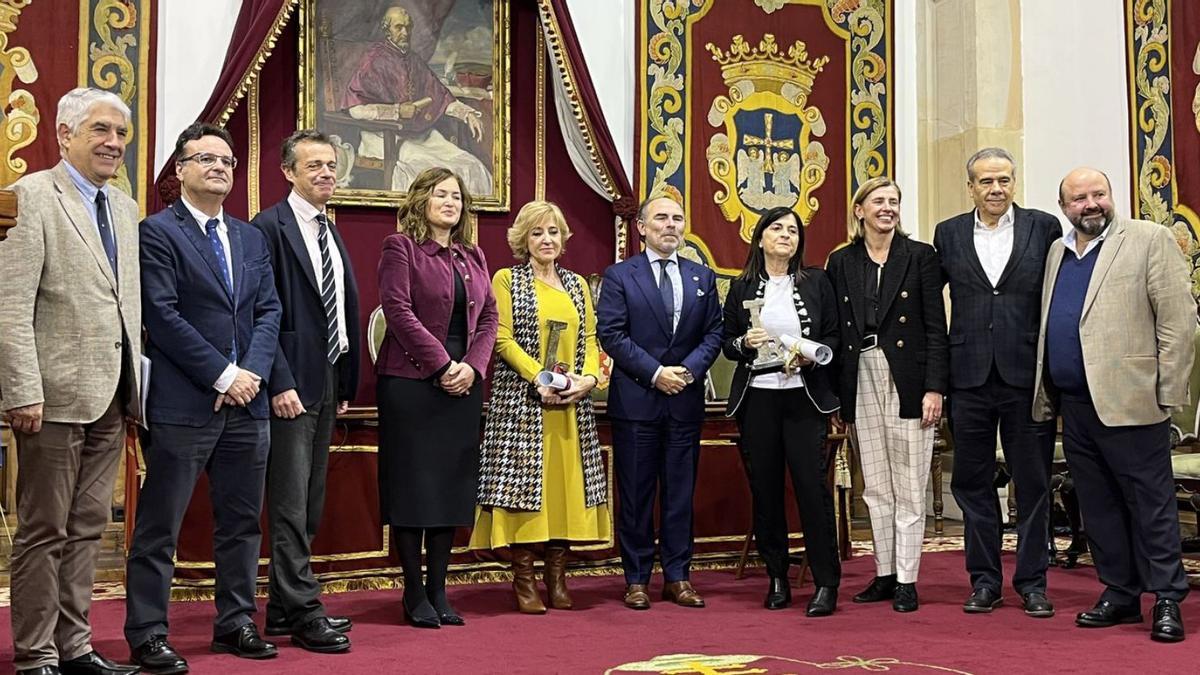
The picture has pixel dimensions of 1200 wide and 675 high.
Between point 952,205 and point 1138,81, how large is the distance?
3.90 feet

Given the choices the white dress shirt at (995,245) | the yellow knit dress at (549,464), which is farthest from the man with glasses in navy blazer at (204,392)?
the white dress shirt at (995,245)

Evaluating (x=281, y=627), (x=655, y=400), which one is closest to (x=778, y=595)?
(x=655, y=400)

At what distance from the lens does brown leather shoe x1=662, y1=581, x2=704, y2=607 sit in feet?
14.7

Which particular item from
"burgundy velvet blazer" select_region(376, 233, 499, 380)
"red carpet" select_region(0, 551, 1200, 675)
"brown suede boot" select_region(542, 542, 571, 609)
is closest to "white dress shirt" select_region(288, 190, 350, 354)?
"burgundy velvet blazer" select_region(376, 233, 499, 380)

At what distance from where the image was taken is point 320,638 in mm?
3637

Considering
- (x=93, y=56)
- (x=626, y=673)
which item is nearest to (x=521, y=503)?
(x=626, y=673)

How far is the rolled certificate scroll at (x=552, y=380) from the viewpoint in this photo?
4289mm

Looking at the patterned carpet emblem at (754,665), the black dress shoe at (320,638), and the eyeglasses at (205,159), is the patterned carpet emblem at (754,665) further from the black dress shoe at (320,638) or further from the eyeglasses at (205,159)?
the eyeglasses at (205,159)

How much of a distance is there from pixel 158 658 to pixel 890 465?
2529 mm

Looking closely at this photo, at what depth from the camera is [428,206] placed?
4129mm

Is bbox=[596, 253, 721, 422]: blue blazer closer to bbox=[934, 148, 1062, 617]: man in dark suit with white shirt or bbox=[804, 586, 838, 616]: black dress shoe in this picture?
bbox=[804, 586, 838, 616]: black dress shoe

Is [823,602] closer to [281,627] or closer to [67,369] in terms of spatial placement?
[281,627]

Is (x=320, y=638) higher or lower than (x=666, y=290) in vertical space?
lower

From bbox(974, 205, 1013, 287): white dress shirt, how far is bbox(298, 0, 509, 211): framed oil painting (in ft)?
10.4
